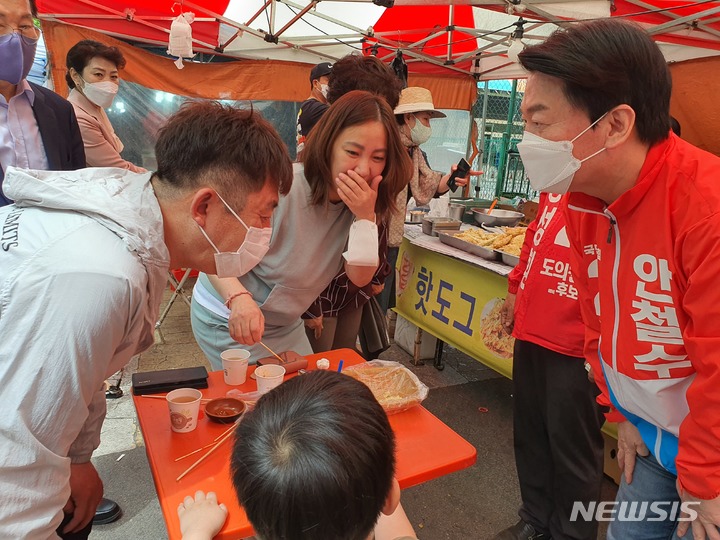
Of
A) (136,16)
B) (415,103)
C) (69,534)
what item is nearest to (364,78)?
(415,103)

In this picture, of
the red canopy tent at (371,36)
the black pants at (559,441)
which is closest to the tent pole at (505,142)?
the red canopy tent at (371,36)

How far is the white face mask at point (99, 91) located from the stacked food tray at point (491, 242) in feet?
8.89

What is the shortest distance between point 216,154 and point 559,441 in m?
1.84

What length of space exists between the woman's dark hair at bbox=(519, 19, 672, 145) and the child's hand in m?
1.32

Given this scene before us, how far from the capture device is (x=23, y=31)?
189 centimetres

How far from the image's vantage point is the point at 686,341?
1.11m

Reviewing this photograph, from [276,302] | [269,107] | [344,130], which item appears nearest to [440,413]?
[276,302]

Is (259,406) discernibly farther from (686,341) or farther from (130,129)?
(130,129)

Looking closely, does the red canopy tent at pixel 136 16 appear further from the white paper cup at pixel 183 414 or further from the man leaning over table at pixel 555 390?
the white paper cup at pixel 183 414

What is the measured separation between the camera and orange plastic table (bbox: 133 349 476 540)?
1.18 metres

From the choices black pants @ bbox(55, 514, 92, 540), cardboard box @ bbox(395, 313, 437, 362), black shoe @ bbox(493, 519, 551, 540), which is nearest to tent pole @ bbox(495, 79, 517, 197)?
cardboard box @ bbox(395, 313, 437, 362)

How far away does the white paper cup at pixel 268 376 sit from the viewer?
1.64 m

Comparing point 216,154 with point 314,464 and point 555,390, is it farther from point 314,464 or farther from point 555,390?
point 555,390

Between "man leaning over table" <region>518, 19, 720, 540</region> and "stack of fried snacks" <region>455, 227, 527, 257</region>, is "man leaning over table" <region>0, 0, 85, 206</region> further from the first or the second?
"stack of fried snacks" <region>455, 227, 527, 257</region>
